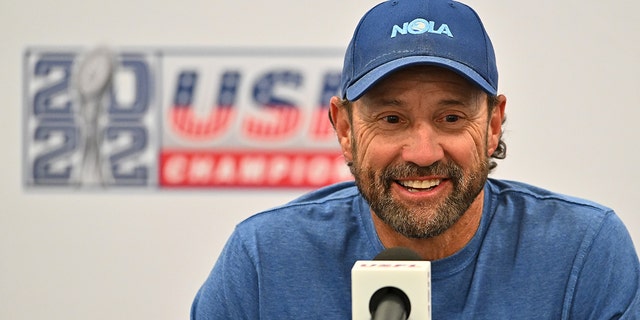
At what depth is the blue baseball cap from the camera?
1.30 metres

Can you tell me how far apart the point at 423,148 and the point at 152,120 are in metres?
1.41

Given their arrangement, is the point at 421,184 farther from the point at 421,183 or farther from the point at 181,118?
the point at 181,118

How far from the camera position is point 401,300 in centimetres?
91

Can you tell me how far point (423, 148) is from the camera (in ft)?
4.21

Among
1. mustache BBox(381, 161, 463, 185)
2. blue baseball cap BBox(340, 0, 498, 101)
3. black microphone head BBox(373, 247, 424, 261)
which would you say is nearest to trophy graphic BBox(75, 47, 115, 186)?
blue baseball cap BBox(340, 0, 498, 101)

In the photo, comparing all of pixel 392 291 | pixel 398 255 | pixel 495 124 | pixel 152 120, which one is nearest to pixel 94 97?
pixel 152 120

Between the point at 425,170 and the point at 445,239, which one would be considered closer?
the point at 425,170

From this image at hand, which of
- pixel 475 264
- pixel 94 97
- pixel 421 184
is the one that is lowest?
pixel 475 264

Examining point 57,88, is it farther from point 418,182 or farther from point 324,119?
point 418,182

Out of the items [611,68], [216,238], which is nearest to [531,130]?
[611,68]

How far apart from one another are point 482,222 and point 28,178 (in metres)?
1.58

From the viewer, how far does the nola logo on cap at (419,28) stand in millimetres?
1327

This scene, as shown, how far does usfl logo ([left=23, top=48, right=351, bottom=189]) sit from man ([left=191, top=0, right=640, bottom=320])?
1.03 metres

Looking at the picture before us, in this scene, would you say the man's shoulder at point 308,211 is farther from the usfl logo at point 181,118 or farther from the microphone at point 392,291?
the usfl logo at point 181,118
